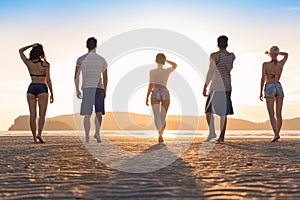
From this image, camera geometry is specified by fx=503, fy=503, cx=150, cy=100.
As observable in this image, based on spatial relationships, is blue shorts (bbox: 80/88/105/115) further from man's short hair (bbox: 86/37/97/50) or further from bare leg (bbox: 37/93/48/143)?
man's short hair (bbox: 86/37/97/50)

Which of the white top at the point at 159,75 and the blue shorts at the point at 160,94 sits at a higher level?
the white top at the point at 159,75

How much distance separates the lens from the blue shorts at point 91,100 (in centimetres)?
1069

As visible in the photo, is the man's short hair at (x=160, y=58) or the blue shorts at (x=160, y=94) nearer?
the blue shorts at (x=160, y=94)

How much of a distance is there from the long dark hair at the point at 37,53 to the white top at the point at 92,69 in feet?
2.78

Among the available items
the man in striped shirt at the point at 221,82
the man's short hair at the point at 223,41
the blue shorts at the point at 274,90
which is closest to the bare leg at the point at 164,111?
the man in striped shirt at the point at 221,82

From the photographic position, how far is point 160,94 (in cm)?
1140

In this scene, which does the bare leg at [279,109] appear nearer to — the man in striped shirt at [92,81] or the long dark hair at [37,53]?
the man in striped shirt at [92,81]

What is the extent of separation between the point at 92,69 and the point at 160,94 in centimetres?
170

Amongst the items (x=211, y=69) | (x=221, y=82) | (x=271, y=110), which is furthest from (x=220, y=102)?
(x=271, y=110)

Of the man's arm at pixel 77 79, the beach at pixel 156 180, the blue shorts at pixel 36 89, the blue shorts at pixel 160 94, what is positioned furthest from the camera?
the blue shorts at pixel 160 94

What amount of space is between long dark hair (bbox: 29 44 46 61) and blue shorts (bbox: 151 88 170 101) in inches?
101

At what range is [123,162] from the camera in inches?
242

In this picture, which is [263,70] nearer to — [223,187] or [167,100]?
[167,100]

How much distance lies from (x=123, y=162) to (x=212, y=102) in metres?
5.39
